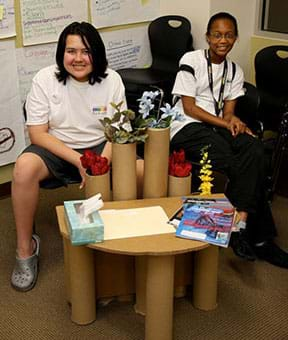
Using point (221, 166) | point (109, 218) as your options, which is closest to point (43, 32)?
point (221, 166)

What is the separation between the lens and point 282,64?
293 centimetres

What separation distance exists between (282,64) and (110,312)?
1.74 meters

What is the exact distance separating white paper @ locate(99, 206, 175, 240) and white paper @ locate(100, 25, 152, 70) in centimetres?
168

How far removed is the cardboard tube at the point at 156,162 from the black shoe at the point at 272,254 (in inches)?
29.4

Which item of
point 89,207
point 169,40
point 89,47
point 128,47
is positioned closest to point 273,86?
point 169,40

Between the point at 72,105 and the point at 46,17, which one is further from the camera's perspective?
the point at 46,17

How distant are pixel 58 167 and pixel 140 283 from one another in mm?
669

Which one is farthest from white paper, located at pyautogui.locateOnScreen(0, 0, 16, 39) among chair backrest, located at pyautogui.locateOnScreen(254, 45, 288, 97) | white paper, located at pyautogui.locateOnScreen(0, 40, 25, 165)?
chair backrest, located at pyautogui.locateOnScreen(254, 45, 288, 97)

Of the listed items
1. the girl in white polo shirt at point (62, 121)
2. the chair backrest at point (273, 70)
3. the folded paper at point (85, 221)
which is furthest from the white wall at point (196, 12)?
the folded paper at point (85, 221)

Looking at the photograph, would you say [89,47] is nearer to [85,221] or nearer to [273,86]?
[85,221]

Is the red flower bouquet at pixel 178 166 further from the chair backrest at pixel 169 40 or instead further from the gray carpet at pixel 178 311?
the chair backrest at pixel 169 40

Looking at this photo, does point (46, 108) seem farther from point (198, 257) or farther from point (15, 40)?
point (198, 257)

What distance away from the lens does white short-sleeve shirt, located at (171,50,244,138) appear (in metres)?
2.67

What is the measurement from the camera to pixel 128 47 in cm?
343
